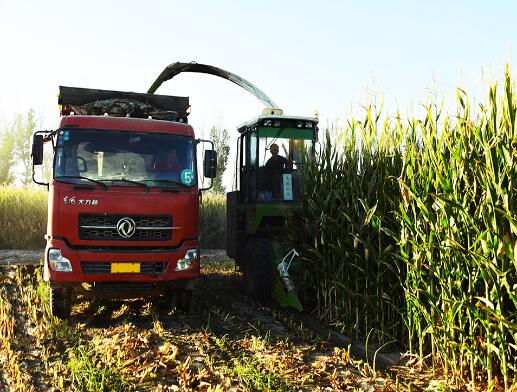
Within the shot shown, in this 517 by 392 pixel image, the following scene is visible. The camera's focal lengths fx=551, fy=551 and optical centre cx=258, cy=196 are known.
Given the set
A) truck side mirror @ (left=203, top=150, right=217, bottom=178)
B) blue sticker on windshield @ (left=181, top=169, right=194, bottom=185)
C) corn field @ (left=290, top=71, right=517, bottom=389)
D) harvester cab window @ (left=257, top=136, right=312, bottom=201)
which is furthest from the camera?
harvester cab window @ (left=257, top=136, right=312, bottom=201)

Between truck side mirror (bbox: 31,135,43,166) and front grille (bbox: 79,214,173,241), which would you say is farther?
truck side mirror (bbox: 31,135,43,166)

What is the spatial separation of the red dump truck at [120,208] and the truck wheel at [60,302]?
12mm

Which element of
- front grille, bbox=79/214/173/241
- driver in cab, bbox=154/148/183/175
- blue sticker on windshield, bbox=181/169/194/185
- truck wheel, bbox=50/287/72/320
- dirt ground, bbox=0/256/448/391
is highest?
driver in cab, bbox=154/148/183/175

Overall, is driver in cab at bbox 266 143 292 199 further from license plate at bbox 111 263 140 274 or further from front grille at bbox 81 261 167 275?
license plate at bbox 111 263 140 274

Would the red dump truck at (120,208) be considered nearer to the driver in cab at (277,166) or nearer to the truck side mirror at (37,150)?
the truck side mirror at (37,150)

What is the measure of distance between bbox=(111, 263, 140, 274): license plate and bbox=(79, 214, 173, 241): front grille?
31cm

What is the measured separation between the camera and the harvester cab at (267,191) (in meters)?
8.07

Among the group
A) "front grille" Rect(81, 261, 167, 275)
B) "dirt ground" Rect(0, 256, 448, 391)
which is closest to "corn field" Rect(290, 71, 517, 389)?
"dirt ground" Rect(0, 256, 448, 391)

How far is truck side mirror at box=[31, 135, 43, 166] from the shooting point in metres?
6.94

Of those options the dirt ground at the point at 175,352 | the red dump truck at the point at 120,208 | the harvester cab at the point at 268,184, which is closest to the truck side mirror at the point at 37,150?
the red dump truck at the point at 120,208

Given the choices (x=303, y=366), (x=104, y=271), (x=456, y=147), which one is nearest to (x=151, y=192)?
(x=104, y=271)

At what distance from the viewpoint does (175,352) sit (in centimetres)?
535

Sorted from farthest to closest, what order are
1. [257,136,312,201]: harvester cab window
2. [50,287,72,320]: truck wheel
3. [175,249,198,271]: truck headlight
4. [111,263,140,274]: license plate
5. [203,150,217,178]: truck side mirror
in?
[257,136,312,201]: harvester cab window < [203,150,217,178]: truck side mirror < [175,249,198,271]: truck headlight < [50,287,72,320]: truck wheel < [111,263,140,274]: license plate

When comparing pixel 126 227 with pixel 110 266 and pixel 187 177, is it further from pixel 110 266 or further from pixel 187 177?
pixel 187 177
